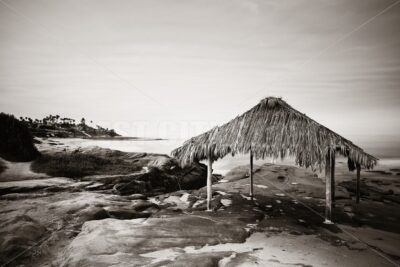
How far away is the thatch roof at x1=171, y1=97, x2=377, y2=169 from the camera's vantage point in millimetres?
7414

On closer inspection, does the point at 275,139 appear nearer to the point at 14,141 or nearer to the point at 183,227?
the point at 183,227

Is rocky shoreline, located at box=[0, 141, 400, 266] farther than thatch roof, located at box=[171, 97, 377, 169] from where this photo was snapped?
No

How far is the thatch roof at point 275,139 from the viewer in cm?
741

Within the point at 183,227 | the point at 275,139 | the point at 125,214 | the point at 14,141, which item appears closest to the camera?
the point at 183,227

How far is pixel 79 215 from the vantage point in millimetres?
8250

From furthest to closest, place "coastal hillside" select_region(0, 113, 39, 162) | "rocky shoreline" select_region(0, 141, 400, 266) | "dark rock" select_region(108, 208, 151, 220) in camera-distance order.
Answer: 1. "coastal hillside" select_region(0, 113, 39, 162)
2. "dark rock" select_region(108, 208, 151, 220)
3. "rocky shoreline" select_region(0, 141, 400, 266)

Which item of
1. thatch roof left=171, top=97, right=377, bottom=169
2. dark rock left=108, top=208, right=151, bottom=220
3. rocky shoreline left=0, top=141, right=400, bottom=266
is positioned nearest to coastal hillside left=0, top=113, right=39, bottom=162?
rocky shoreline left=0, top=141, right=400, bottom=266

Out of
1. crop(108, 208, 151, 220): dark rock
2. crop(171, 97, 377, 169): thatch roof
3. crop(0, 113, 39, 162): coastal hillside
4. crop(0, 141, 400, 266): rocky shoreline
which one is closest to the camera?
crop(0, 141, 400, 266): rocky shoreline

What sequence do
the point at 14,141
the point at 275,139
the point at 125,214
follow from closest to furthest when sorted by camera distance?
the point at 275,139, the point at 125,214, the point at 14,141

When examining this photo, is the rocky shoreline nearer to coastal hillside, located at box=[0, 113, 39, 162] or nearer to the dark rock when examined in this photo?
the dark rock

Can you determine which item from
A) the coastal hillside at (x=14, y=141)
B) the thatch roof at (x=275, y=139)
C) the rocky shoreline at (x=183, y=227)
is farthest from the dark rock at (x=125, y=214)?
the coastal hillside at (x=14, y=141)

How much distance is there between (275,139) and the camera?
26.1 feet

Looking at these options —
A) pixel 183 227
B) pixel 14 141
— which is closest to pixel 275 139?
pixel 183 227

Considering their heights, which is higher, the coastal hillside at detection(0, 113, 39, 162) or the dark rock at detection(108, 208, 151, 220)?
the coastal hillside at detection(0, 113, 39, 162)
